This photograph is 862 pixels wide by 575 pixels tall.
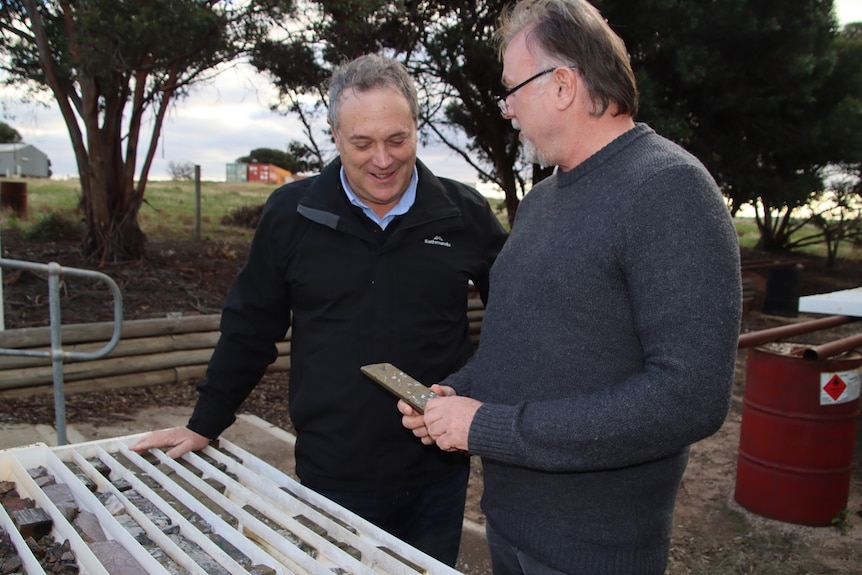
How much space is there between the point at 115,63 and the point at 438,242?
5366mm

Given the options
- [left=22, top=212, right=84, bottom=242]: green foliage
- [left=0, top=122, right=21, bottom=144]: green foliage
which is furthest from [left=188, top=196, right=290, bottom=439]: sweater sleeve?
[left=0, top=122, right=21, bottom=144]: green foliage

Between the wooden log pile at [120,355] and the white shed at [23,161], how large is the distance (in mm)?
35987

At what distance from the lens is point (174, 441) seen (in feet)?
7.19

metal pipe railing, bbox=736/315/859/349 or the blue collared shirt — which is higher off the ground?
the blue collared shirt

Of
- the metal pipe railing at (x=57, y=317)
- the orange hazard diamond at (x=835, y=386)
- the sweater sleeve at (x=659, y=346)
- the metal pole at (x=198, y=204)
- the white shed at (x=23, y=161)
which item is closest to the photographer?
the sweater sleeve at (x=659, y=346)

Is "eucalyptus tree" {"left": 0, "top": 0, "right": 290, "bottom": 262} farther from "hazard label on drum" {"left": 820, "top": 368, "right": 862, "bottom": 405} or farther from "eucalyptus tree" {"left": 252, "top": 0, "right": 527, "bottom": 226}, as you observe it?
"hazard label on drum" {"left": 820, "top": 368, "right": 862, "bottom": 405}

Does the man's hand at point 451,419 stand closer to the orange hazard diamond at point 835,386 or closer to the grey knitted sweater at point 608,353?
the grey knitted sweater at point 608,353

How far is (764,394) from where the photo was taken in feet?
13.9

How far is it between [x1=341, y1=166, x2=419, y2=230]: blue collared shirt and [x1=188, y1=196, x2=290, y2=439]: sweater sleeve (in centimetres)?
24

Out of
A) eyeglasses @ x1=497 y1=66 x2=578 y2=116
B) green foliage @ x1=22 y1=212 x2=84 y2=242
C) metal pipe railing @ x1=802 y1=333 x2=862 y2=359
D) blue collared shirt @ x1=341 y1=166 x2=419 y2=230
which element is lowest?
metal pipe railing @ x1=802 y1=333 x2=862 y2=359

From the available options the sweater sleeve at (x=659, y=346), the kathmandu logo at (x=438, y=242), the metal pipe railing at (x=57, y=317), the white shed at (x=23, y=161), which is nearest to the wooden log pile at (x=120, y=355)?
the metal pipe railing at (x=57, y=317)

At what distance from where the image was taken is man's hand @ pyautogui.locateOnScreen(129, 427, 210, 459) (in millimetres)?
2158

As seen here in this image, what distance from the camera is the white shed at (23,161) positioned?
135 ft

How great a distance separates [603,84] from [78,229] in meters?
9.79
